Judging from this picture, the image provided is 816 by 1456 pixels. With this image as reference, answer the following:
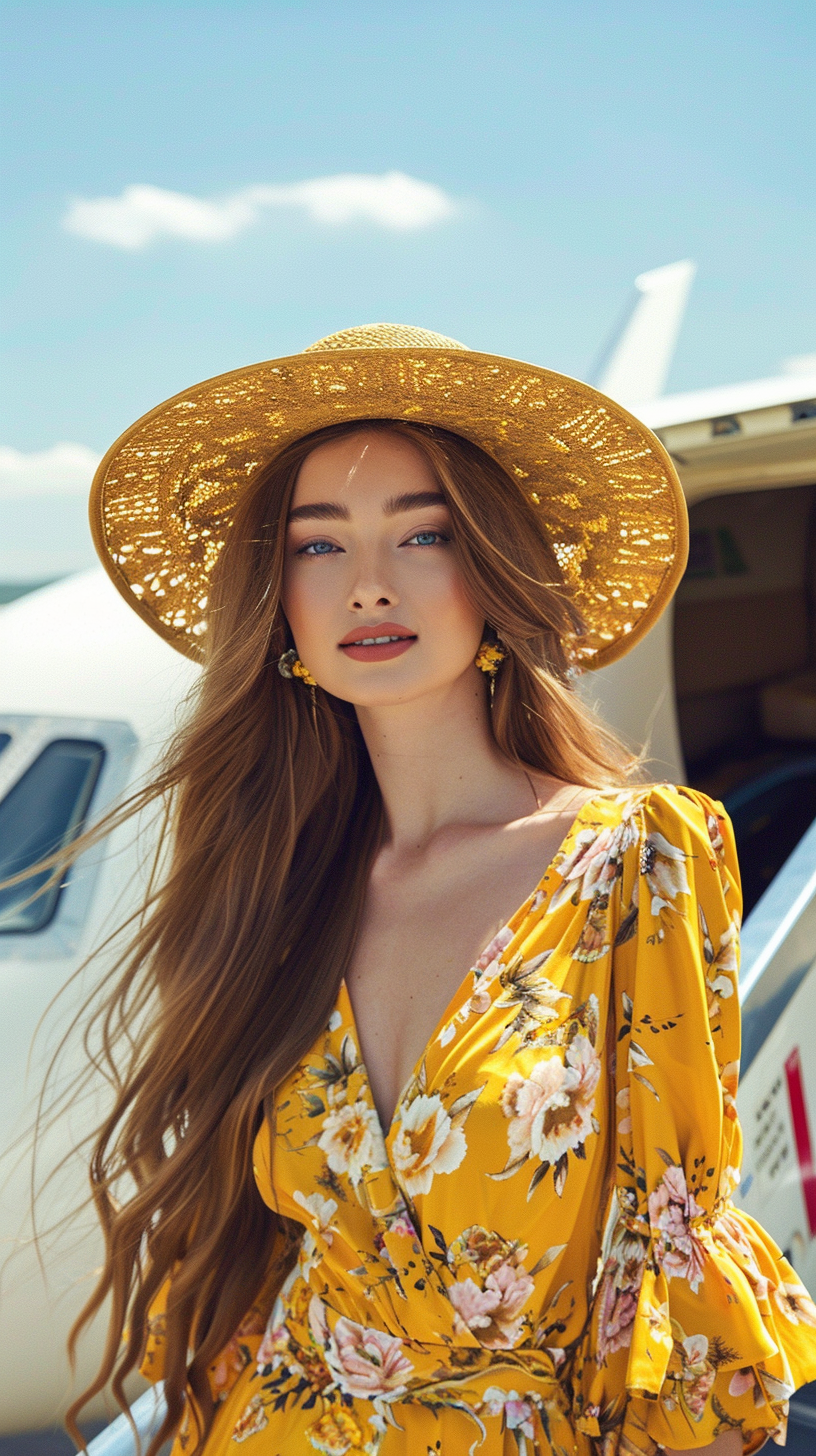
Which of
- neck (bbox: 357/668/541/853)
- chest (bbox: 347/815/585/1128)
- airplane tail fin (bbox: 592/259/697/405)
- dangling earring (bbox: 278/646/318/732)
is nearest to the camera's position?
chest (bbox: 347/815/585/1128)

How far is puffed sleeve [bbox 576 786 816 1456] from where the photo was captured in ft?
4.32

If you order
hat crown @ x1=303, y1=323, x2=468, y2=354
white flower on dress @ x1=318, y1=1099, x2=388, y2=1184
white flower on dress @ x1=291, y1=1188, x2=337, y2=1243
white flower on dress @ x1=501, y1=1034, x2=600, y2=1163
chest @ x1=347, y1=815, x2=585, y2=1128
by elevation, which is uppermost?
hat crown @ x1=303, y1=323, x2=468, y2=354

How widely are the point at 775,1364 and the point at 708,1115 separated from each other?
0.30 m

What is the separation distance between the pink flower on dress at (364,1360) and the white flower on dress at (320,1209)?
0.13 metres

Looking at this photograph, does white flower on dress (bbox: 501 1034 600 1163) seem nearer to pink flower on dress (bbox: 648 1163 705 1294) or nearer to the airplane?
pink flower on dress (bbox: 648 1163 705 1294)

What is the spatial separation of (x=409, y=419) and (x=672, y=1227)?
120cm

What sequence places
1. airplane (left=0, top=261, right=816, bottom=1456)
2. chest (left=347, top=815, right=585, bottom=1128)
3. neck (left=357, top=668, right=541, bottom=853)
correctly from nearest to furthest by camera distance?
chest (left=347, top=815, right=585, bottom=1128)
neck (left=357, top=668, right=541, bottom=853)
airplane (left=0, top=261, right=816, bottom=1456)

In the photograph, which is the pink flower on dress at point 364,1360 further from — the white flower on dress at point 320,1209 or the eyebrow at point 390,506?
the eyebrow at point 390,506

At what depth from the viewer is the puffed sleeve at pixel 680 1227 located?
51.8 inches

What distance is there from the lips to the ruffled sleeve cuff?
2.57ft

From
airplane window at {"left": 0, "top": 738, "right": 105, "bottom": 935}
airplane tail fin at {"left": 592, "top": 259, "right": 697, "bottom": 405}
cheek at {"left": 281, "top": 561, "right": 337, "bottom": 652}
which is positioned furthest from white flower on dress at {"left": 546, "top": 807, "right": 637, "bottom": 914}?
airplane tail fin at {"left": 592, "top": 259, "right": 697, "bottom": 405}

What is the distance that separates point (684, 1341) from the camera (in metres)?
1.32

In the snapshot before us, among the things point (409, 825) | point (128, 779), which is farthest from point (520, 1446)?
point (128, 779)

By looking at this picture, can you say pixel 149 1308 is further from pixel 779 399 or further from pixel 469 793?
pixel 779 399
